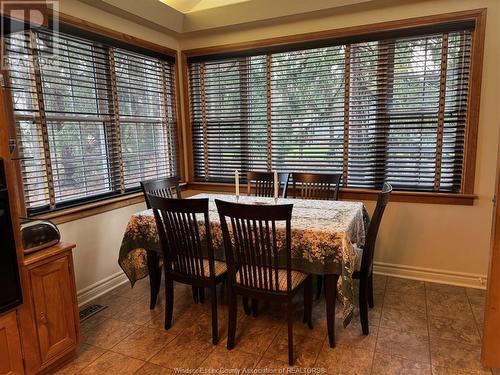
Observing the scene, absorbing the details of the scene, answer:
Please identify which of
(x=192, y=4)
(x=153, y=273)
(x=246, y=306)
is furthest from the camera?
(x=192, y=4)

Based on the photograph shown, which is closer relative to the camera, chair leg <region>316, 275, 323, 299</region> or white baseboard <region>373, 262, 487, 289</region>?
chair leg <region>316, 275, 323, 299</region>

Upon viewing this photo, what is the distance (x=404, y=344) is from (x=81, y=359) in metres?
2.01

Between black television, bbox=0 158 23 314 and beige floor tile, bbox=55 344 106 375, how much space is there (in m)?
0.57

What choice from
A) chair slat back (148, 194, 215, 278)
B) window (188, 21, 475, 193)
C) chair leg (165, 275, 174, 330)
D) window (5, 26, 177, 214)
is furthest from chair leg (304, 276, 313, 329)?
window (5, 26, 177, 214)

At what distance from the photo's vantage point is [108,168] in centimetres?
307

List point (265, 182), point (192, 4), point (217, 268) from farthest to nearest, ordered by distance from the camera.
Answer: point (192, 4), point (265, 182), point (217, 268)

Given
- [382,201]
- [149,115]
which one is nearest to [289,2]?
[149,115]

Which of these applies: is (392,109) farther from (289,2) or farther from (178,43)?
(178,43)

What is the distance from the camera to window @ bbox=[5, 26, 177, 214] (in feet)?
7.95

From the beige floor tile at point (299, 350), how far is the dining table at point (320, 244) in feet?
0.41

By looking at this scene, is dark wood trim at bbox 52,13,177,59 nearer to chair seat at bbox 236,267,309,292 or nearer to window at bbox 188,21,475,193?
window at bbox 188,21,475,193

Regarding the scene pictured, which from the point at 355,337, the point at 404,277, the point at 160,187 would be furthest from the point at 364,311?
the point at 160,187

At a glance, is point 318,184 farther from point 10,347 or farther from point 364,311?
point 10,347

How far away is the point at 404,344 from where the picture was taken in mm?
2189
